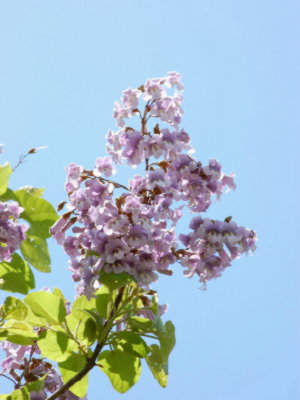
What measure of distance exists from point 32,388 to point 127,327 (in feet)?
1.57

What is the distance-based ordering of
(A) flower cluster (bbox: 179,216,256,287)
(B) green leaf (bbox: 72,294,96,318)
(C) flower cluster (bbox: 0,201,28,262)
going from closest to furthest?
(C) flower cluster (bbox: 0,201,28,262), (A) flower cluster (bbox: 179,216,256,287), (B) green leaf (bbox: 72,294,96,318)

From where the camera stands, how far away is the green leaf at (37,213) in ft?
6.73

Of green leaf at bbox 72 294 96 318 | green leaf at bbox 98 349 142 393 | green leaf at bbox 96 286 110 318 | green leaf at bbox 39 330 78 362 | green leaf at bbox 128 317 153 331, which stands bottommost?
green leaf at bbox 98 349 142 393

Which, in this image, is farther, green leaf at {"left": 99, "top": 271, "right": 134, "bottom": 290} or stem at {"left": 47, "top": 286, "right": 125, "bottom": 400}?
stem at {"left": 47, "top": 286, "right": 125, "bottom": 400}

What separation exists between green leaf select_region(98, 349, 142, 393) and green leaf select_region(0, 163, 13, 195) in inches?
29.7

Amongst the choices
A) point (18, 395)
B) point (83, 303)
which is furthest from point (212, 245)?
point (18, 395)

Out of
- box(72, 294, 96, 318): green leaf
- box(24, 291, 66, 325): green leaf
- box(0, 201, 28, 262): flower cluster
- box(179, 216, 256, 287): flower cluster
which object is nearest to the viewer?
box(0, 201, 28, 262): flower cluster

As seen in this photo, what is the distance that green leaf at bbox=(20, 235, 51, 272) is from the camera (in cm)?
208

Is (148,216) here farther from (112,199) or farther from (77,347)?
(77,347)

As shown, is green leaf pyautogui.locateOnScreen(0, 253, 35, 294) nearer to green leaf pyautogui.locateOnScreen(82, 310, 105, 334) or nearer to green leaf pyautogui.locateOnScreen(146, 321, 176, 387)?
green leaf pyautogui.locateOnScreen(82, 310, 105, 334)

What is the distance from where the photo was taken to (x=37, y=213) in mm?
2078

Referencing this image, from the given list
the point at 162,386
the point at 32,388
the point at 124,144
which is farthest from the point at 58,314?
the point at 124,144

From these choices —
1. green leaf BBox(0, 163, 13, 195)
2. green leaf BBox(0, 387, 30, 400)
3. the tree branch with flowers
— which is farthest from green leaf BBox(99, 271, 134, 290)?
green leaf BBox(0, 387, 30, 400)

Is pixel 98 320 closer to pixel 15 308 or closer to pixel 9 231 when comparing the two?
pixel 15 308
